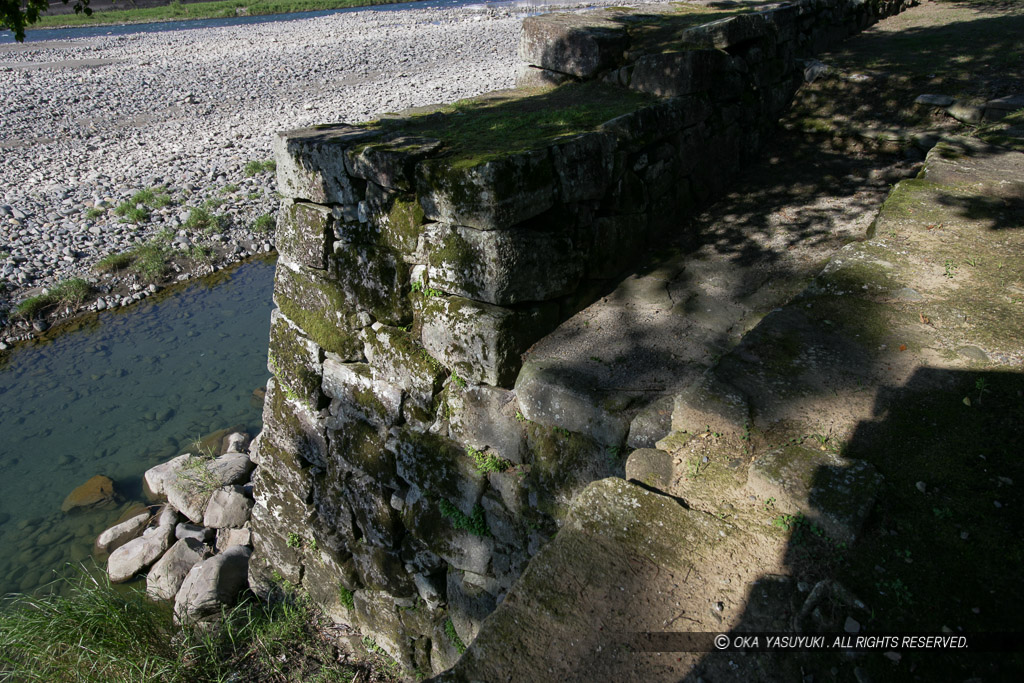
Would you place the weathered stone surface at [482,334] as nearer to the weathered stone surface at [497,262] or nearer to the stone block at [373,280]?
the weathered stone surface at [497,262]

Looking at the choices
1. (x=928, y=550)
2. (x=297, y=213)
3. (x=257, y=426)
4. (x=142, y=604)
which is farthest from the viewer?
(x=257, y=426)

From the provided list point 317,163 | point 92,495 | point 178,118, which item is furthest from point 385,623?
point 178,118

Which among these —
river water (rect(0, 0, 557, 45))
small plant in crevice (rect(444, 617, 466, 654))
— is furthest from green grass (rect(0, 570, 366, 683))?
river water (rect(0, 0, 557, 45))

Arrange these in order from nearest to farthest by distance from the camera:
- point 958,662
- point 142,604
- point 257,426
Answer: point 958,662 → point 142,604 → point 257,426

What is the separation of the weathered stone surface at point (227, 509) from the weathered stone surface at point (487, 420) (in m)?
3.42

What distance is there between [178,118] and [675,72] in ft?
45.7

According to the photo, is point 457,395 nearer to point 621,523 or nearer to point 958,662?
point 621,523

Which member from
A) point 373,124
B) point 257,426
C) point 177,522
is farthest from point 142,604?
point 373,124

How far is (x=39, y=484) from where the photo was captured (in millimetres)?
6414

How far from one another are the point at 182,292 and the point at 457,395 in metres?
7.55

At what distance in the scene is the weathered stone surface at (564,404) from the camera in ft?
9.16

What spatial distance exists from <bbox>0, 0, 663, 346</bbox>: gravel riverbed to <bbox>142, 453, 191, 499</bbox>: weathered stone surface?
3.67 m

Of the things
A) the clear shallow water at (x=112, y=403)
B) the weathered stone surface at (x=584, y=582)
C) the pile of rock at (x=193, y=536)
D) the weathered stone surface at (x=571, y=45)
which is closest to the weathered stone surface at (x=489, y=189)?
the weathered stone surface at (x=584, y=582)

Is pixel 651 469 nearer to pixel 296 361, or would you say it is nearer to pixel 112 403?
pixel 296 361
